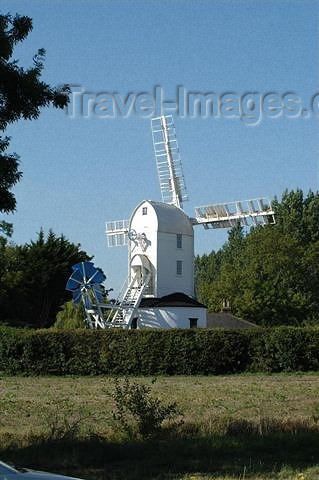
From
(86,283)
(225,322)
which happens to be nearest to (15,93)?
(86,283)

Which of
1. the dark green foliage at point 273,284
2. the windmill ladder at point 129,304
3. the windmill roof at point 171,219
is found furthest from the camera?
the dark green foliage at point 273,284

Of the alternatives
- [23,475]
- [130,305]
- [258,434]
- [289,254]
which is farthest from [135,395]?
[289,254]

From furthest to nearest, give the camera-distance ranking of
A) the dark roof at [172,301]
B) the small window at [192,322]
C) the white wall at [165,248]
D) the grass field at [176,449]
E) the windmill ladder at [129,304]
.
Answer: the white wall at [165,248]
the dark roof at [172,301]
the small window at [192,322]
the windmill ladder at [129,304]
the grass field at [176,449]

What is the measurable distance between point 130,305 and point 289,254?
21.8m

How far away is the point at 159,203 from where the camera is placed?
61.6 meters

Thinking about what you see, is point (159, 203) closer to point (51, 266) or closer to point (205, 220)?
point (205, 220)

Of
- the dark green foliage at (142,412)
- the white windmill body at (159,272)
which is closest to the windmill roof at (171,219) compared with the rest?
the white windmill body at (159,272)

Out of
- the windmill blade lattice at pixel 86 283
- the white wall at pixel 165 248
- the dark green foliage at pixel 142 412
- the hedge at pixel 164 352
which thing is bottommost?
the dark green foliage at pixel 142 412

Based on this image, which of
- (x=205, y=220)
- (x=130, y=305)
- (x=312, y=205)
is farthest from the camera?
(x=312, y=205)

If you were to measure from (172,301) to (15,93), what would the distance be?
4663 cm

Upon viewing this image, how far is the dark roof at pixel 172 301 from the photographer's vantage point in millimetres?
57750

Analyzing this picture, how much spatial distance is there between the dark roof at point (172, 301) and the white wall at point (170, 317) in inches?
9.6

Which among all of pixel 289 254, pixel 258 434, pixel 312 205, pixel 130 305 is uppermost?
pixel 312 205

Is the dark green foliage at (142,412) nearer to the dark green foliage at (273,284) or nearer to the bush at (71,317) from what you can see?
the bush at (71,317)
